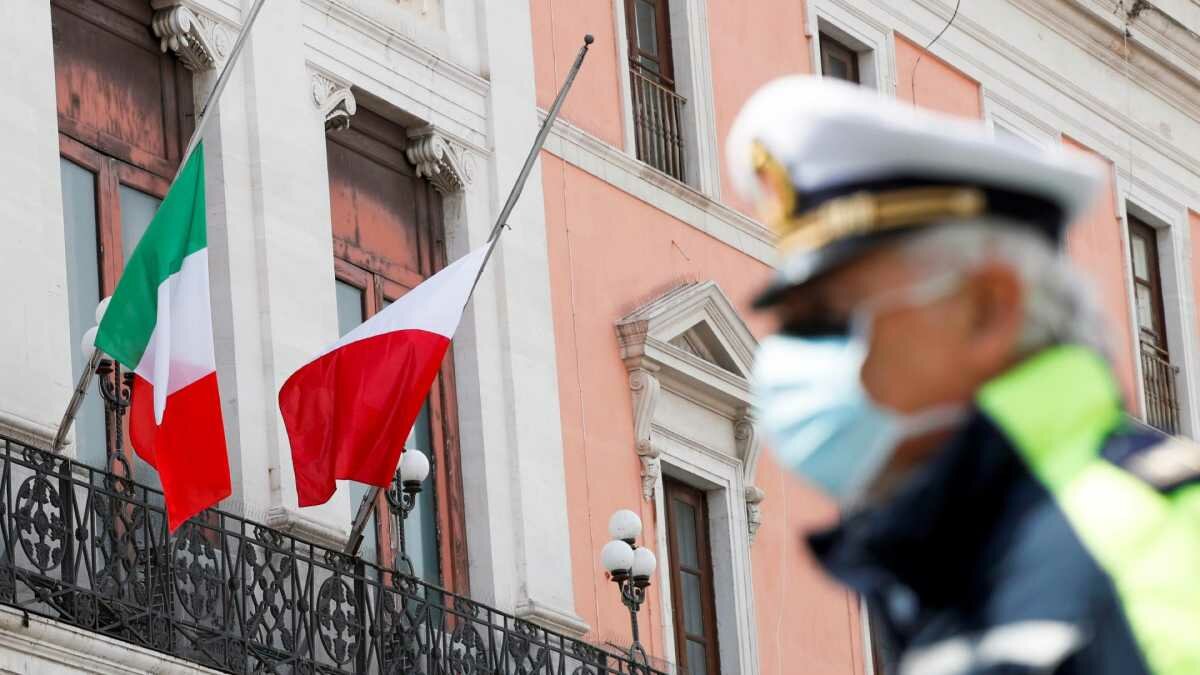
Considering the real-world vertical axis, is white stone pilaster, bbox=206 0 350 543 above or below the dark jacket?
above

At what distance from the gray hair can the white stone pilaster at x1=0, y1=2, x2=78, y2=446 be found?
34.9 ft

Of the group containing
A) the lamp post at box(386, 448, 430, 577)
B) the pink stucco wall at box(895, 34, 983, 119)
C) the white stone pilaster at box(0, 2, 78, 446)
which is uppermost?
the pink stucco wall at box(895, 34, 983, 119)

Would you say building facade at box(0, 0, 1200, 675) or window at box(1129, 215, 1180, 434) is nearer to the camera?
building facade at box(0, 0, 1200, 675)

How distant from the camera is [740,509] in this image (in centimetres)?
1905

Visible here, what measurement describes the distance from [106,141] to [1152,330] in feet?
38.1

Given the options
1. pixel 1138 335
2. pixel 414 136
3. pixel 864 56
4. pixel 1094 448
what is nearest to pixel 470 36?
pixel 414 136

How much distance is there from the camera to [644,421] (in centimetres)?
1827

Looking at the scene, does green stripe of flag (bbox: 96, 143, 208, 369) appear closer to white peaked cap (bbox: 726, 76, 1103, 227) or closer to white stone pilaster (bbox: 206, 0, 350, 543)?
white stone pilaster (bbox: 206, 0, 350, 543)

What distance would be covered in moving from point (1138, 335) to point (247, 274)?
33.4 ft

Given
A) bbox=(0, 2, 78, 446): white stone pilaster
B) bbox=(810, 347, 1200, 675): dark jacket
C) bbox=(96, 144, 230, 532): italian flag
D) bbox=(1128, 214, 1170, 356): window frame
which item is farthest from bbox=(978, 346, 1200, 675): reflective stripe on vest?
bbox=(1128, 214, 1170, 356): window frame

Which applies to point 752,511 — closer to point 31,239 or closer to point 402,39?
point 402,39

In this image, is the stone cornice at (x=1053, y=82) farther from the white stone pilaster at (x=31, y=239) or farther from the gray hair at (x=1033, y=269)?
the gray hair at (x=1033, y=269)

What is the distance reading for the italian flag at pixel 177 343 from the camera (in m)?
12.7

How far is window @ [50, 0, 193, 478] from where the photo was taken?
46.7 feet
